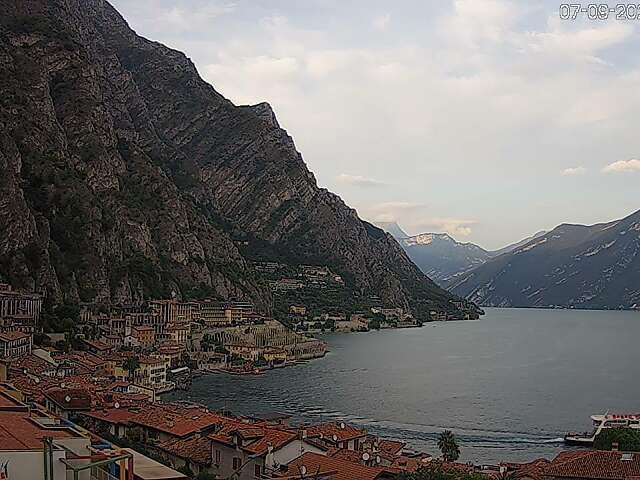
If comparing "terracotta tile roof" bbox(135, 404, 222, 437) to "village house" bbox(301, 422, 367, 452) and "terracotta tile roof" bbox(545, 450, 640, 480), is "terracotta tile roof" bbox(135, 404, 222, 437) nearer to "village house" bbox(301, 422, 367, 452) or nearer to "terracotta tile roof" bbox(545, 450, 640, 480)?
"village house" bbox(301, 422, 367, 452)

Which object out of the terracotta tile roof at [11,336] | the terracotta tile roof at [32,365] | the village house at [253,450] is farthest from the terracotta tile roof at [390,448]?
the terracotta tile roof at [11,336]

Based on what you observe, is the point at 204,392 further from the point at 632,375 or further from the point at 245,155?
the point at 245,155

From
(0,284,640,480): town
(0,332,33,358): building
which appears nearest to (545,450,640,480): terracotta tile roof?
(0,284,640,480): town

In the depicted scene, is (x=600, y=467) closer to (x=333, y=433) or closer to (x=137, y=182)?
(x=333, y=433)

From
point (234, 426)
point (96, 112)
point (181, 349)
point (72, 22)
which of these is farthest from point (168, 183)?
point (234, 426)

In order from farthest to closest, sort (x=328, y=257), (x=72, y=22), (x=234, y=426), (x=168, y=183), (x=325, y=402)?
(x=328, y=257) → (x=72, y=22) → (x=168, y=183) → (x=325, y=402) → (x=234, y=426)

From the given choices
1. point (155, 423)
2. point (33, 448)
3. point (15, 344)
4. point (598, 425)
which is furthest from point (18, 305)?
point (33, 448)
